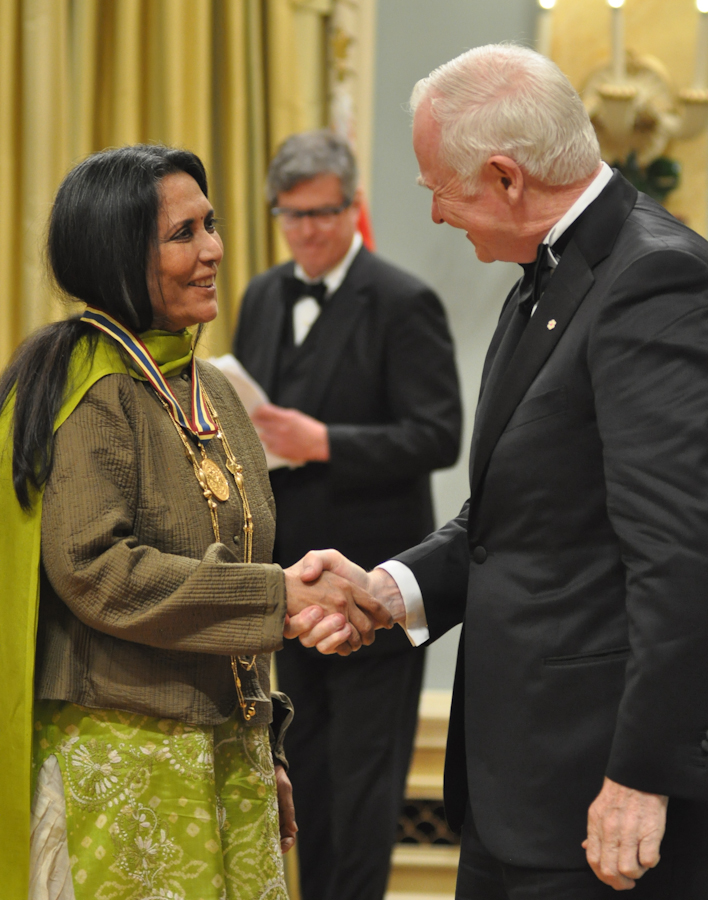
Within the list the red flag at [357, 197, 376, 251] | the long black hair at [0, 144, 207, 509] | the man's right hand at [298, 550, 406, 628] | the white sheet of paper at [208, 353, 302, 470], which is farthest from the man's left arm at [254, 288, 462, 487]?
the long black hair at [0, 144, 207, 509]

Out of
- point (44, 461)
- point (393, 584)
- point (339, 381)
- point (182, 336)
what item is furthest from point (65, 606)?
point (339, 381)

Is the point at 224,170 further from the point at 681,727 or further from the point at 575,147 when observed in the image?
the point at 681,727

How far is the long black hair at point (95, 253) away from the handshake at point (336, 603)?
433 mm

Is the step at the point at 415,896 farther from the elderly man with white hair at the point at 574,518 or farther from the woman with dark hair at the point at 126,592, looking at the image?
the woman with dark hair at the point at 126,592

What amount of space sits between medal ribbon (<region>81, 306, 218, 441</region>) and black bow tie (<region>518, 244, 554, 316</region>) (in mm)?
483

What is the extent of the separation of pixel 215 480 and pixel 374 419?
52.3 inches

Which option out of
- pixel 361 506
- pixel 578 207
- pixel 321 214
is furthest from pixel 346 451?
pixel 578 207

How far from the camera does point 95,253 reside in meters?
1.45

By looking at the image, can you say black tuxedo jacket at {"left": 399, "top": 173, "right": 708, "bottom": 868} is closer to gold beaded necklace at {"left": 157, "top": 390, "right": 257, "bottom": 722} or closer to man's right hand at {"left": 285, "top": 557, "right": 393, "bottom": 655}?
man's right hand at {"left": 285, "top": 557, "right": 393, "bottom": 655}

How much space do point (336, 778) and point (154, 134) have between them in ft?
6.24

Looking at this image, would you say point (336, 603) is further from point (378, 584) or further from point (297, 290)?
point (297, 290)

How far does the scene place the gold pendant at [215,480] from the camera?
1.49m

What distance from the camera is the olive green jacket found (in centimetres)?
136

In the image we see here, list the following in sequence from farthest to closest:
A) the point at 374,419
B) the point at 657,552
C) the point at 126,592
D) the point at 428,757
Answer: the point at 428,757 → the point at 374,419 → the point at 126,592 → the point at 657,552
